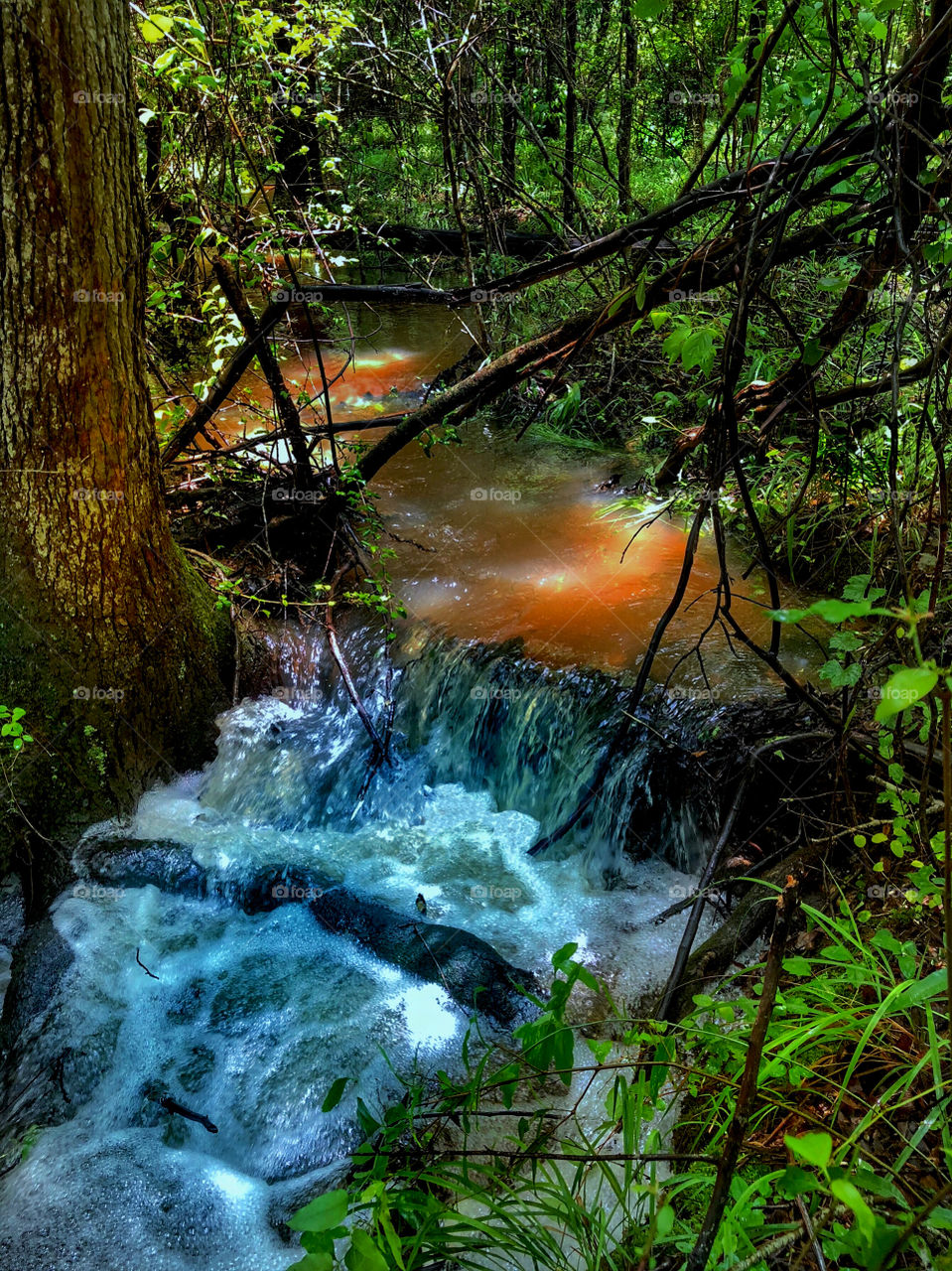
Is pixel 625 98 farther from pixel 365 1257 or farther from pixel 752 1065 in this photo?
pixel 365 1257

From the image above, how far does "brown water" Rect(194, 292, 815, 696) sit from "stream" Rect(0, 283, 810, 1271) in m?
0.03

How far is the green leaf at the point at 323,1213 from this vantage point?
4.09 feet

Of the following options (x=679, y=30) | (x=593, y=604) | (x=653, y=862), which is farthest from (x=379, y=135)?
(x=653, y=862)

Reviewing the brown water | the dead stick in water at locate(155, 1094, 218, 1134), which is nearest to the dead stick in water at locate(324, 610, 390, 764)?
the brown water

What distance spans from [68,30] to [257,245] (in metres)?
1.42

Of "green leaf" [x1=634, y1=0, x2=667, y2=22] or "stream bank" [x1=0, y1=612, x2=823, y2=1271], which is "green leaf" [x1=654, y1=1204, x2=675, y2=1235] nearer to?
"stream bank" [x1=0, y1=612, x2=823, y2=1271]

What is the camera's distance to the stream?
8.59ft

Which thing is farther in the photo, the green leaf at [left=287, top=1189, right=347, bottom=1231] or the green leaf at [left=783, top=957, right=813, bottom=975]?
the green leaf at [left=783, top=957, right=813, bottom=975]

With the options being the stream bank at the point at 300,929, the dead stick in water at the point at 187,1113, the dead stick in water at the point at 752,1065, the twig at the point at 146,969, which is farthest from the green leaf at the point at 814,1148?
the twig at the point at 146,969

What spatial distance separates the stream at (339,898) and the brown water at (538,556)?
0.03 meters

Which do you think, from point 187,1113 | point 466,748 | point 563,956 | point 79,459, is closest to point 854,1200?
point 563,956

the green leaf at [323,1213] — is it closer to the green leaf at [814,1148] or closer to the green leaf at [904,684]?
the green leaf at [814,1148]

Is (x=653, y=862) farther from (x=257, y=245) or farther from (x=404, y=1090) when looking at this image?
(x=257, y=245)

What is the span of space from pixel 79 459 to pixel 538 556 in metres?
2.96
